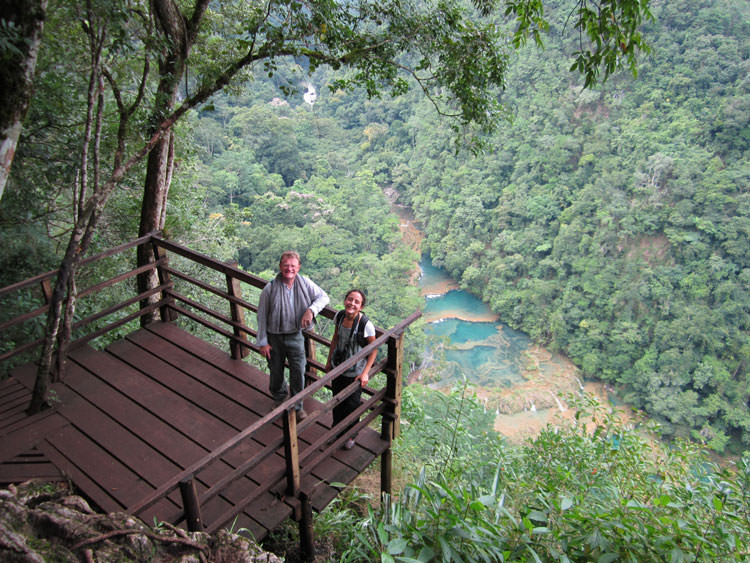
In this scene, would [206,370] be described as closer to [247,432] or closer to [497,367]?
[247,432]

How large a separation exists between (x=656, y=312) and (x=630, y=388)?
3.97 m

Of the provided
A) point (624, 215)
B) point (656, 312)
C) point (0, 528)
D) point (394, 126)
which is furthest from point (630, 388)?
point (394, 126)

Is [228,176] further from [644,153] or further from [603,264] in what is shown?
[644,153]

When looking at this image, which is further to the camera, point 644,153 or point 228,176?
point 228,176

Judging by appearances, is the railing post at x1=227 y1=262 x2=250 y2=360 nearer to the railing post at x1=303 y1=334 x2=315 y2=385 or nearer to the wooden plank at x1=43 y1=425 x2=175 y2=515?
the railing post at x1=303 y1=334 x2=315 y2=385

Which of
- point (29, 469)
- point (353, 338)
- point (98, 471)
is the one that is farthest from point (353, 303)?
point (29, 469)

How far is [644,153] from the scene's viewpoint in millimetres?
27344

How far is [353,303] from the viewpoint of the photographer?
8.44ft

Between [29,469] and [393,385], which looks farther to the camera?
[393,385]

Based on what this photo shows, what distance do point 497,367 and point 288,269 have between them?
2173cm

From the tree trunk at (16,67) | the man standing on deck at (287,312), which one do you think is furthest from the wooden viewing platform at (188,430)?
the tree trunk at (16,67)

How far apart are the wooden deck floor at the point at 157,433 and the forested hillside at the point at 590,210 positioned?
20.8 metres

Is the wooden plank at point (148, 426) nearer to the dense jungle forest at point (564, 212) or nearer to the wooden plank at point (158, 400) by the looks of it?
the wooden plank at point (158, 400)

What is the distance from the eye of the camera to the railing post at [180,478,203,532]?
1.87 meters
